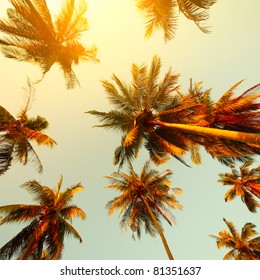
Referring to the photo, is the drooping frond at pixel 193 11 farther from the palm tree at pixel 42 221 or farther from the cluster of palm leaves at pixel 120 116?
the palm tree at pixel 42 221

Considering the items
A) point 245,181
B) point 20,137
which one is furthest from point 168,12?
point 245,181

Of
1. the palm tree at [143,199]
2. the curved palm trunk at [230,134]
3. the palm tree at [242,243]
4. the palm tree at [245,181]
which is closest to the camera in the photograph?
the curved palm trunk at [230,134]

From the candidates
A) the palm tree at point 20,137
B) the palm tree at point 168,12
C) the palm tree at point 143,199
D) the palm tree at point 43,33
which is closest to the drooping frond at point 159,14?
the palm tree at point 168,12

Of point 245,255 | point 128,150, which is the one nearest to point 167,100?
point 128,150

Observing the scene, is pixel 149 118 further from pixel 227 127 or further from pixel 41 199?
pixel 41 199

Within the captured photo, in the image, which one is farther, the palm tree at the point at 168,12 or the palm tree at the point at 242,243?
the palm tree at the point at 242,243

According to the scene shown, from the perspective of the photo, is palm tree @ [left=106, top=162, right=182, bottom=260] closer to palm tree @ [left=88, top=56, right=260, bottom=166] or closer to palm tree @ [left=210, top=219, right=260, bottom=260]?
palm tree @ [left=88, top=56, right=260, bottom=166]

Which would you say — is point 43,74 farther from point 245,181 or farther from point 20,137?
point 245,181

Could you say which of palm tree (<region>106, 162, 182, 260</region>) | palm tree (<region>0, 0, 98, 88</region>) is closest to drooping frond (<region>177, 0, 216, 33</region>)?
palm tree (<region>0, 0, 98, 88</region>)
